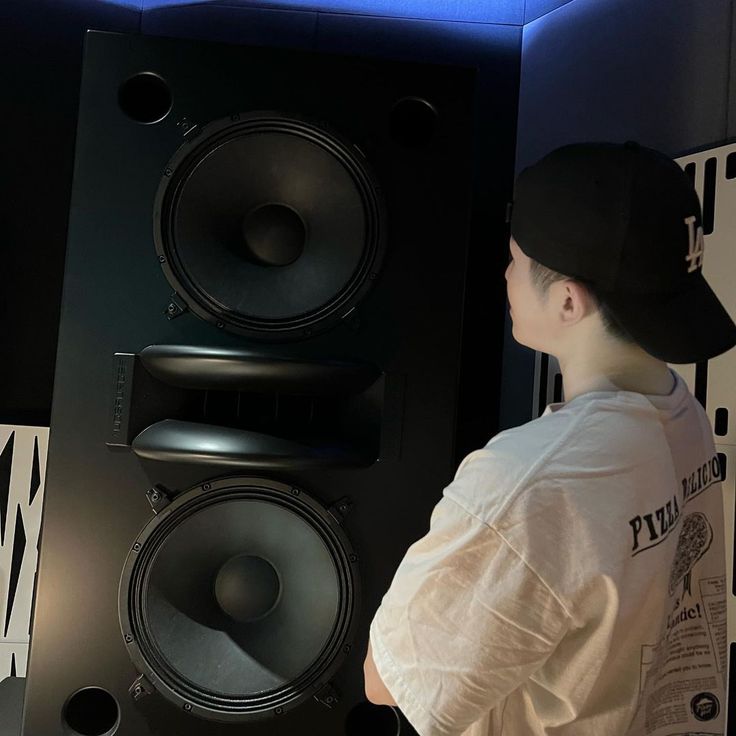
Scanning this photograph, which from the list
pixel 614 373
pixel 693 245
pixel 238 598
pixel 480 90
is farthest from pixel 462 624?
pixel 480 90

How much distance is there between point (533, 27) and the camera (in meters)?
1.46

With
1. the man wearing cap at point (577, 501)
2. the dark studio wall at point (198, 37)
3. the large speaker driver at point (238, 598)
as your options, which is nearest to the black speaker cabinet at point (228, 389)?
the large speaker driver at point (238, 598)

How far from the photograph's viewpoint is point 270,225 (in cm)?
98

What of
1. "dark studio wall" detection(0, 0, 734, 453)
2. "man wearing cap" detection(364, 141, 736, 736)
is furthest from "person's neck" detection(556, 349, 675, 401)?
"dark studio wall" detection(0, 0, 734, 453)

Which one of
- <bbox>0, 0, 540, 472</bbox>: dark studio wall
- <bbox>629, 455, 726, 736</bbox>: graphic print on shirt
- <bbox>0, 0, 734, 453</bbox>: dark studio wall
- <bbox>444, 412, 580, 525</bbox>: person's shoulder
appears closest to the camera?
<bbox>444, 412, 580, 525</bbox>: person's shoulder

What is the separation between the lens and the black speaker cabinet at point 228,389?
0.97 meters

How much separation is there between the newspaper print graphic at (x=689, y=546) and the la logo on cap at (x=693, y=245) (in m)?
0.22

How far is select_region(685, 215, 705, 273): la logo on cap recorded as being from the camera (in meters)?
0.63

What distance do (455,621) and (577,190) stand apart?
0.33 m

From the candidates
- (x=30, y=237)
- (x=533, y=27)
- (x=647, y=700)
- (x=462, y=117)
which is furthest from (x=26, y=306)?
(x=647, y=700)

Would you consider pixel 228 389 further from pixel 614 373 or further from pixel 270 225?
pixel 614 373

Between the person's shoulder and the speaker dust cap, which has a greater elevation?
the speaker dust cap

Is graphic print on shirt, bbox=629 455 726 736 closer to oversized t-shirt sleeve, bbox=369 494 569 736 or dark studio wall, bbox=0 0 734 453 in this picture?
oversized t-shirt sleeve, bbox=369 494 569 736

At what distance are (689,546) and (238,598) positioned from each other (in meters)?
0.51
